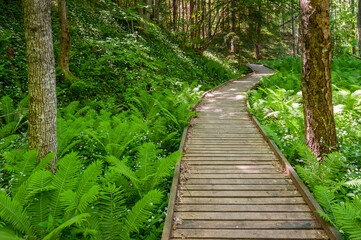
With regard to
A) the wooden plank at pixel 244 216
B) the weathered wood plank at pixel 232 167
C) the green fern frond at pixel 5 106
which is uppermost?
the green fern frond at pixel 5 106

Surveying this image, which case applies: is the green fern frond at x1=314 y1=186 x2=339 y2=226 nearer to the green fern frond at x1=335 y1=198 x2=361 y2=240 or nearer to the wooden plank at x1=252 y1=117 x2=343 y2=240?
the wooden plank at x1=252 y1=117 x2=343 y2=240

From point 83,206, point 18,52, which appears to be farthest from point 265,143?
point 18,52

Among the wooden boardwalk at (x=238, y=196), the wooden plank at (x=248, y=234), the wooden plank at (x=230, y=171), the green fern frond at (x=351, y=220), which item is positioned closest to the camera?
the green fern frond at (x=351, y=220)

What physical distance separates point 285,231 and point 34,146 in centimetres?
420

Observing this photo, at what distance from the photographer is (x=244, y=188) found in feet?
12.9

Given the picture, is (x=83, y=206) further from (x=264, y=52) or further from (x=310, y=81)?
(x=264, y=52)

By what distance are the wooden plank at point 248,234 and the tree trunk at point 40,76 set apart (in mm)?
2786

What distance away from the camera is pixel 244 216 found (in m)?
3.26

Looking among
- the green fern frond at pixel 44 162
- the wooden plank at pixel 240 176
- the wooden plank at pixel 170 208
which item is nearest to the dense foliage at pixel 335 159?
the wooden plank at pixel 240 176

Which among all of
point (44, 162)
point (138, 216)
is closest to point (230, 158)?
point (138, 216)

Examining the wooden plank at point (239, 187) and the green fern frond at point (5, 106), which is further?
the green fern frond at point (5, 106)

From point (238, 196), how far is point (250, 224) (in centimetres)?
63

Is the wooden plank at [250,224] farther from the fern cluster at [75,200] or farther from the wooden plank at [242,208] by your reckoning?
the fern cluster at [75,200]

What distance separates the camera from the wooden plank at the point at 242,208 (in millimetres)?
3370
